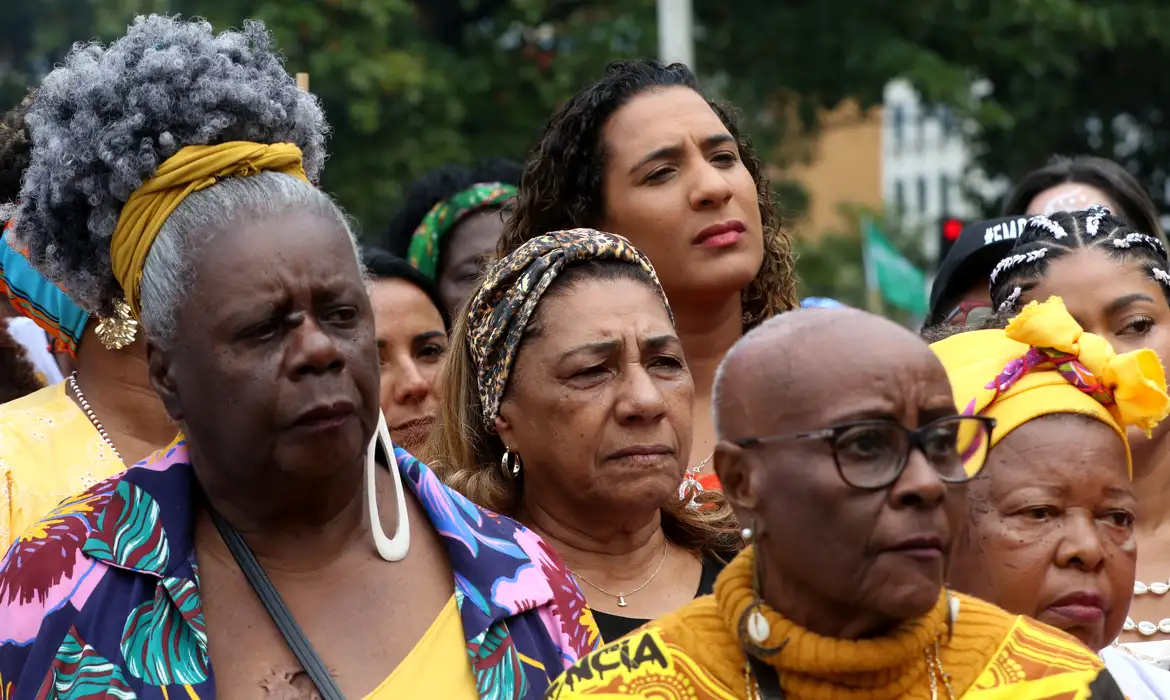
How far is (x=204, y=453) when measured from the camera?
3.02 m

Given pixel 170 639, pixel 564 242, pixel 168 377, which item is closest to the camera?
pixel 170 639

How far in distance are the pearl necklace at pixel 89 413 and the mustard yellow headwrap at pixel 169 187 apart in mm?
1011

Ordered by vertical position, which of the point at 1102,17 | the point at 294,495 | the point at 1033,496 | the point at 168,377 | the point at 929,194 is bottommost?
the point at 929,194

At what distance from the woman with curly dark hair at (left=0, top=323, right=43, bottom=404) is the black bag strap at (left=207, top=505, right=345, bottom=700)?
2.45 metres

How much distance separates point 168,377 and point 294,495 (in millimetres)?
341

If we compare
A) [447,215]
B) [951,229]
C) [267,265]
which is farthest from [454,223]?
[951,229]

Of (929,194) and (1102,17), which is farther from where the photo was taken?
(929,194)

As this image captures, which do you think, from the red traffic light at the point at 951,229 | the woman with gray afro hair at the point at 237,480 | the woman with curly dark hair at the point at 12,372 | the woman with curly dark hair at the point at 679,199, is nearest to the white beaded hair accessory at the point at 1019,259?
the woman with curly dark hair at the point at 679,199

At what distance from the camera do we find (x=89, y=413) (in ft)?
13.5

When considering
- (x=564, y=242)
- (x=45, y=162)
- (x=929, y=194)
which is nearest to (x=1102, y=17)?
(x=564, y=242)

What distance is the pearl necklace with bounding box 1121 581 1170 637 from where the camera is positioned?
13.2 ft

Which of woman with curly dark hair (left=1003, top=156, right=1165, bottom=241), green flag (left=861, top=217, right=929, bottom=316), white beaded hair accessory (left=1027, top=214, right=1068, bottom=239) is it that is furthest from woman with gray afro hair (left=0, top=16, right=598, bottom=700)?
green flag (left=861, top=217, right=929, bottom=316)

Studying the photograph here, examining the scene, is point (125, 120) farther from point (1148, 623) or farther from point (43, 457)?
point (1148, 623)

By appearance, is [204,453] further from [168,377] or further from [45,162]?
[45,162]
